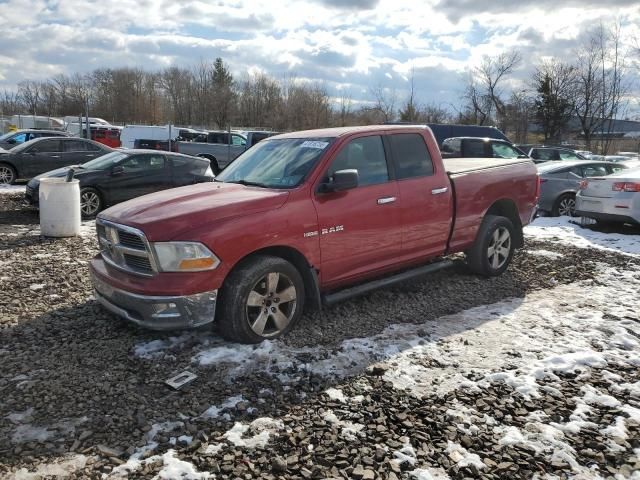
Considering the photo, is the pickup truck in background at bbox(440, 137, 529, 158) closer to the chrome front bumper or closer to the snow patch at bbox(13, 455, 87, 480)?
the chrome front bumper

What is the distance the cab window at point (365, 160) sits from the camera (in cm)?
497

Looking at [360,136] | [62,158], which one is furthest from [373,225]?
[62,158]

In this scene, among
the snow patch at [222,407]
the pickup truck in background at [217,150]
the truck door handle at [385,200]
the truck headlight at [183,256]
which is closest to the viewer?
the snow patch at [222,407]

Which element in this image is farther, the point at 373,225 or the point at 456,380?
the point at 373,225

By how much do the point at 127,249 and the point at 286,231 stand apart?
52.7 inches

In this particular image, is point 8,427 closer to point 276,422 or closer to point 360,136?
point 276,422

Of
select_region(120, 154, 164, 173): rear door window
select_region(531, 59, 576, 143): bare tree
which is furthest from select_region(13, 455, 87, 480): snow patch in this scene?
select_region(531, 59, 576, 143): bare tree

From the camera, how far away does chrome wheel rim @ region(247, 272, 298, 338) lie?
438 cm

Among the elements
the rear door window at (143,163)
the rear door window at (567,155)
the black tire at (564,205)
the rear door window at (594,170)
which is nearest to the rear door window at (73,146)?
the rear door window at (143,163)

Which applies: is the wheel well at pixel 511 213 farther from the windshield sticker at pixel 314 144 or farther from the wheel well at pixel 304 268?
the wheel well at pixel 304 268

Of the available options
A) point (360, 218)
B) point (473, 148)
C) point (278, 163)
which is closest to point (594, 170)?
point (473, 148)

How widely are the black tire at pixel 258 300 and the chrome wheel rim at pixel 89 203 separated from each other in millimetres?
7501

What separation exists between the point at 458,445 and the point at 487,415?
0.44 meters

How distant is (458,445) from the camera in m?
3.13
